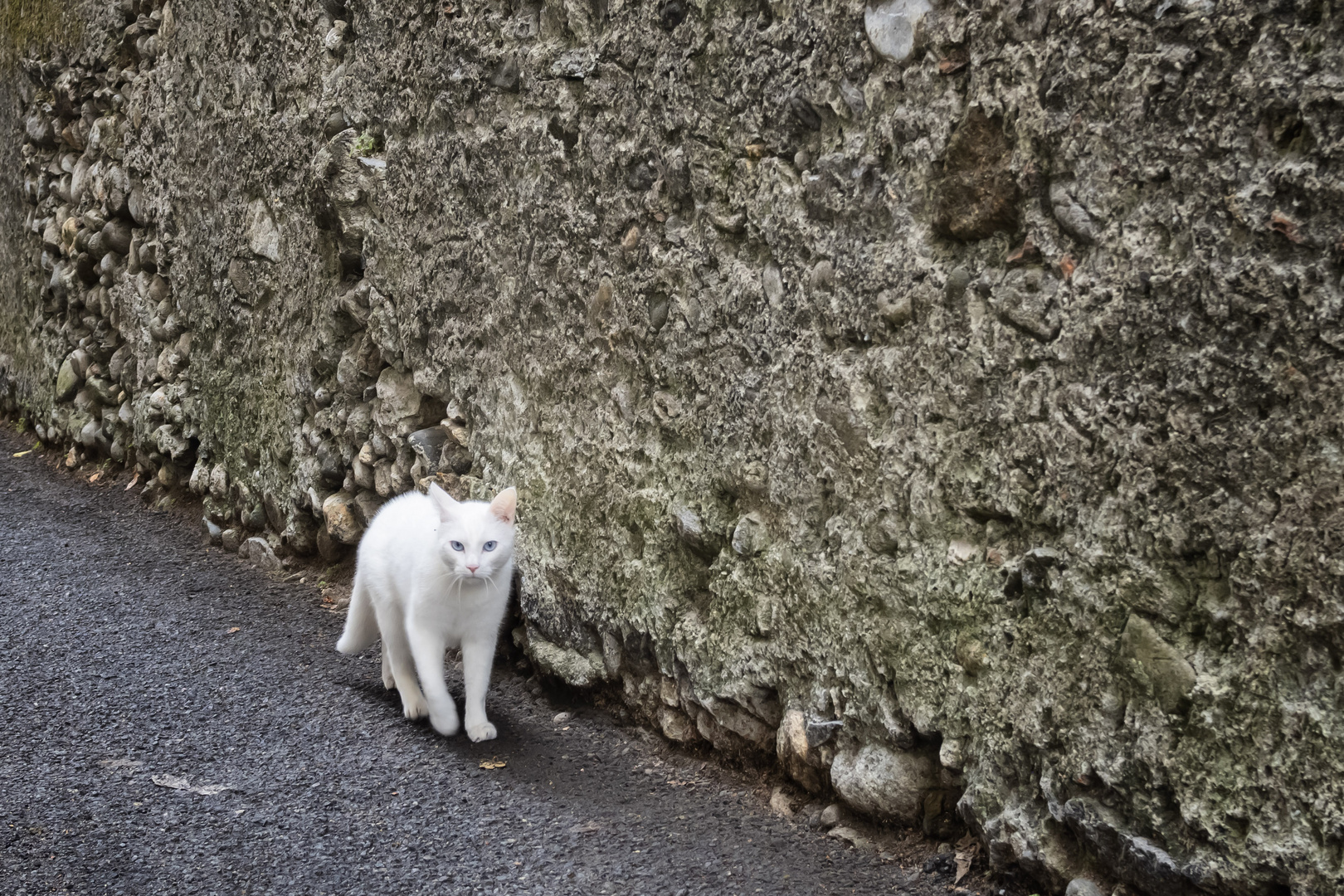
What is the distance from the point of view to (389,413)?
434 centimetres

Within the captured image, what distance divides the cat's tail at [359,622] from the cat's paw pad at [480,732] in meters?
0.55

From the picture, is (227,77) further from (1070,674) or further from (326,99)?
(1070,674)

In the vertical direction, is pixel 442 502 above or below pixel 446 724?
above

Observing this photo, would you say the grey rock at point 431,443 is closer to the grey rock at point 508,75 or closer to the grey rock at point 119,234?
the grey rock at point 508,75

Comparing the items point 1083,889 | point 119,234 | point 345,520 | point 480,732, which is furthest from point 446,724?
point 119,234

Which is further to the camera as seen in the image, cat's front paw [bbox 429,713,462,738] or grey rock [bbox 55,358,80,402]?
grey rock [bbox 55,358,80,402]

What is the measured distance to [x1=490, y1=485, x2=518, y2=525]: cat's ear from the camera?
3.32 metres

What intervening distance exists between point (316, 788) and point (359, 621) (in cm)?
74

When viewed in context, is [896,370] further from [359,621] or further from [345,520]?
[345,520]

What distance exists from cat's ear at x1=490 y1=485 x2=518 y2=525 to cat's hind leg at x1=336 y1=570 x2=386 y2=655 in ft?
2.01

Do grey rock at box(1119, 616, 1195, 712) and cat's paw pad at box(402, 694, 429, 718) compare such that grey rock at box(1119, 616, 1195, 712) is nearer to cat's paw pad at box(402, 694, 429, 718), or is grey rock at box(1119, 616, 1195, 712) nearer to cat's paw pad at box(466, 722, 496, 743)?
cat's paw pad at box(466, 722, 496, 743)

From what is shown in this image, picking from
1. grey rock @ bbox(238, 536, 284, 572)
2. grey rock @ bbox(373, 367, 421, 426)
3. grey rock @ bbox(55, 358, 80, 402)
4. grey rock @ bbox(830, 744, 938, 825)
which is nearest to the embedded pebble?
grey rock @ bbox(830, 744, 938, 825)

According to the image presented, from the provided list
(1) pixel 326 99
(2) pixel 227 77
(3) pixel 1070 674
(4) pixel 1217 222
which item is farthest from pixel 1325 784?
(2) pixel 227 77

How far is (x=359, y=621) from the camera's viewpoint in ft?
12.4
